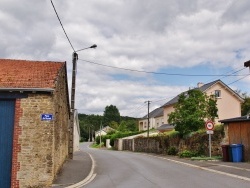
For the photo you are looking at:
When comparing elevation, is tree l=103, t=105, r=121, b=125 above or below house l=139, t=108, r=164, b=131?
above

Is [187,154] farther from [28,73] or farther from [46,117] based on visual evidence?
[46,117]

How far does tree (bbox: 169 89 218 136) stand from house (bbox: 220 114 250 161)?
602 cm

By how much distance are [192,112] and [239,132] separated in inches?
334

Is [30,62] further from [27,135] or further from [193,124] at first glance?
[193,124]

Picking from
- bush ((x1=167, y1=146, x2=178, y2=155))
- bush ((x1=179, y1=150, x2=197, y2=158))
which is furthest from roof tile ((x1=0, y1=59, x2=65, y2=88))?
bush ((x1=167, y1=146, x2=178, y2=155))

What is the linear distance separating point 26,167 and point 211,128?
1409cm

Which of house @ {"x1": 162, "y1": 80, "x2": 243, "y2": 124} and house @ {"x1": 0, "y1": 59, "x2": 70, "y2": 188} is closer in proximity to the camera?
house @ {"x1": 0, "y1": 59, "x2": 70, "y2": 188}

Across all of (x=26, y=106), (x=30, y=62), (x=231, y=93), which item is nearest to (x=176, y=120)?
(x=30, y=62)

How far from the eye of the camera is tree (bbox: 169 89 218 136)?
31.3 m

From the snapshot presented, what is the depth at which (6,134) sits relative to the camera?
14.8 meters

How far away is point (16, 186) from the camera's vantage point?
46.7 ft

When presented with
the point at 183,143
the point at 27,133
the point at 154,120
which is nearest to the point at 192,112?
the point at 183,143

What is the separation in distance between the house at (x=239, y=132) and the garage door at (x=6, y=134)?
14.3m

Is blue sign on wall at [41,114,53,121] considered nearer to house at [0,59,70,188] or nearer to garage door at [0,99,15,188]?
house at [0,59,70,188]
